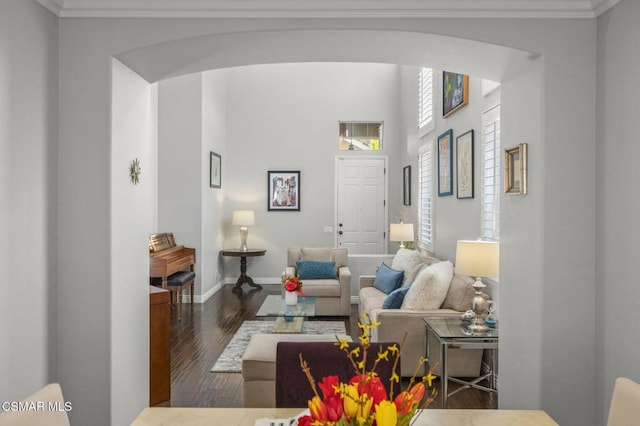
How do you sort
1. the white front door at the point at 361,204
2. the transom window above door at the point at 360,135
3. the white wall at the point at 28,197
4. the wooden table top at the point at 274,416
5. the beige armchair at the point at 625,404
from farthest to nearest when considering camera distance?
1. the transom window above door at the point at 360,135
2. the white front door at the point at 361,204
3. the white wall at the point at 28,197
4. the wooden table top at the point at 274,416
5. the beige armchair at the point at 625,404

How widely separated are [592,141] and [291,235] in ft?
21.8

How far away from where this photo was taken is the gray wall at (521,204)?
227 centimetres

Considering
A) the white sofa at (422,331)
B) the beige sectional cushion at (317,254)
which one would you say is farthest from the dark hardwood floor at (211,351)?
the beige sectional cushion at (317,254)

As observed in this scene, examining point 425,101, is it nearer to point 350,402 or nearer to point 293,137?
point 293,137

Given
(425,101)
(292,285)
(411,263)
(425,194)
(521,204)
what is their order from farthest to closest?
(425,101) → (425,194) → (411,263) → (292,285) → (521,204)

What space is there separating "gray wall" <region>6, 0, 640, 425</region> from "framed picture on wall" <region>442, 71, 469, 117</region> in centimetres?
207

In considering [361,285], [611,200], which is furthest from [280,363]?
[361,285]

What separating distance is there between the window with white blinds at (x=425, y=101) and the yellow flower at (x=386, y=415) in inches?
209

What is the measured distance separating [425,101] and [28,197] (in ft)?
17.3

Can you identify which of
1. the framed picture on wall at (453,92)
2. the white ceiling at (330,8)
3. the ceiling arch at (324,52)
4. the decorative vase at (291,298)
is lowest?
the decorative vase at (291,298)

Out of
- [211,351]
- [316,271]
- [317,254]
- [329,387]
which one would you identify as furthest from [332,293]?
[329,387]

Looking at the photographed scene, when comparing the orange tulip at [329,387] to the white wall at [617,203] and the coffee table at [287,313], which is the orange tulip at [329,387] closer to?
the white wall at [617,203]

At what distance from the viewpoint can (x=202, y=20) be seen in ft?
8.23

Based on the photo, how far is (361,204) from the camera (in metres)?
8.73
